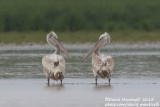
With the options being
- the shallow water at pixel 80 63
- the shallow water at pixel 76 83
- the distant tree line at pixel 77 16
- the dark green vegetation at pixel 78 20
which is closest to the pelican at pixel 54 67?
the shallow water at pixel 76 83

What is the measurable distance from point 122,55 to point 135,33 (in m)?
12.0

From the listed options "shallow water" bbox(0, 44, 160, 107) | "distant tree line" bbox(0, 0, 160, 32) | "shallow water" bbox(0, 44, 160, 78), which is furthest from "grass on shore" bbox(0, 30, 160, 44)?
"shallow water" bbox(0, 44, 160, 107)

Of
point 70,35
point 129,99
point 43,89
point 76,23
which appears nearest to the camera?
point 129,99

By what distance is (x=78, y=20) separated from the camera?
3731cm

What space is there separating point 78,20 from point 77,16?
0.24m

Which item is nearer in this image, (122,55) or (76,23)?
(122,55)

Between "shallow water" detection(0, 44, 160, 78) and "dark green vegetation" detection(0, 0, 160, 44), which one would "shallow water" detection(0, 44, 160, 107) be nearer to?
"shallow water" detection(0, 44, 160, 78)

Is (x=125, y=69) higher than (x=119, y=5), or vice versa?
(x=119, y=5)

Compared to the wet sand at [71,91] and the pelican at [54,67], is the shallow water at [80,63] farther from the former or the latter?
the pelican at [54,67]

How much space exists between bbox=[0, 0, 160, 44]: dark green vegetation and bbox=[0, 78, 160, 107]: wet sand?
18329mm

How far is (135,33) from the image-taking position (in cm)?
3556

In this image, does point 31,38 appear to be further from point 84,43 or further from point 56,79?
point 56,79

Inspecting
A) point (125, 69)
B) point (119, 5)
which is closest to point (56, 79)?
point (125, 69)

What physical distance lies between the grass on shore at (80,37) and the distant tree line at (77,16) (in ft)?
3.22
